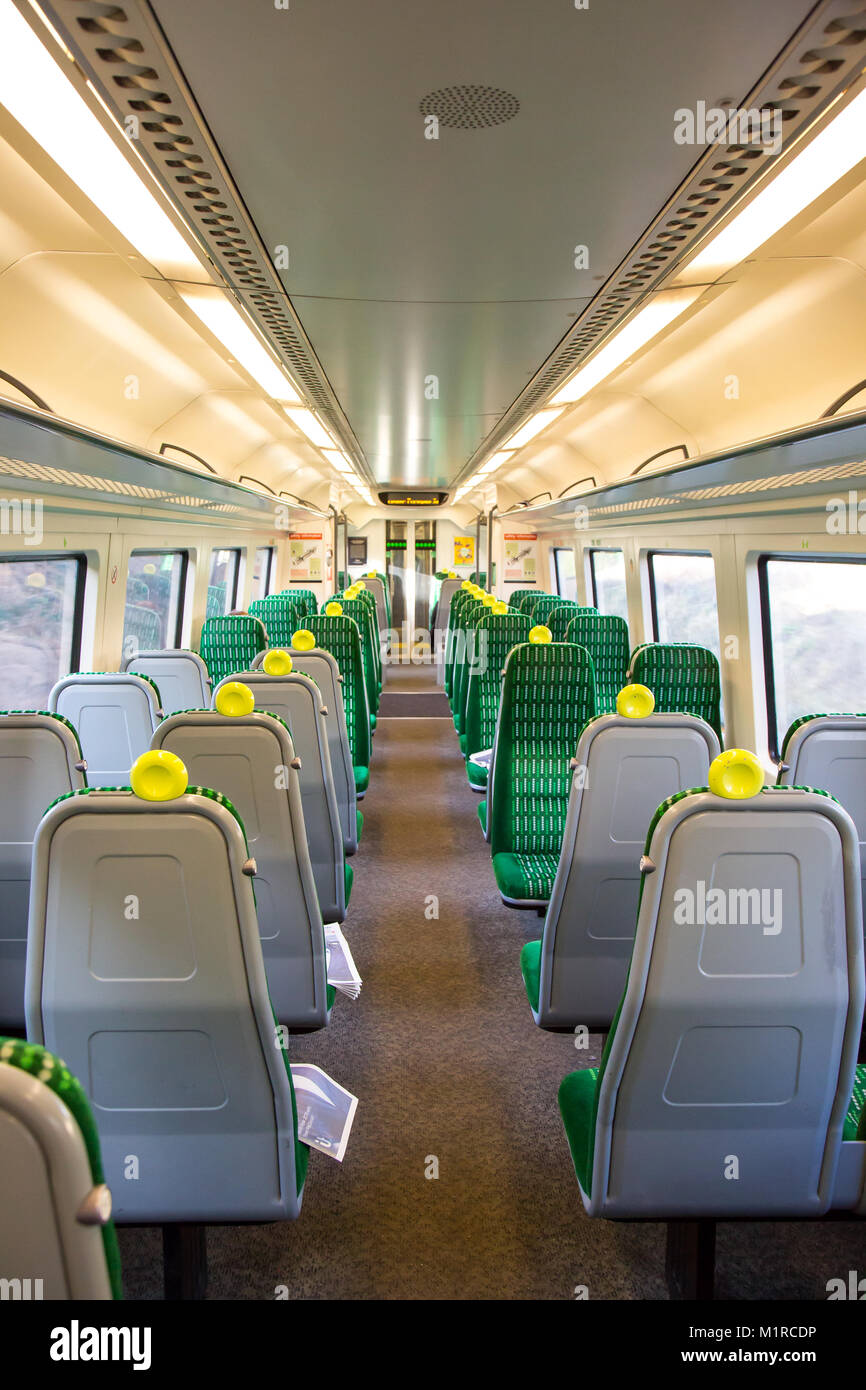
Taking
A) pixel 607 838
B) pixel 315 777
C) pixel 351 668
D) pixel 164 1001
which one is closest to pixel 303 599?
pixel 351 668

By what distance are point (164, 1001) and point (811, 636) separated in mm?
4615

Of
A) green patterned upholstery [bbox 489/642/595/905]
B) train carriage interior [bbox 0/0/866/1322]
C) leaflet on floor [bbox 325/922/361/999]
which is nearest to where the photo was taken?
train carriage interior [bbox 0/0/866/1322]

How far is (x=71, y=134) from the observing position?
6.91 feet

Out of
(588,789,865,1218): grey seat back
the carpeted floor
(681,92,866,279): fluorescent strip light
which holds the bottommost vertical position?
the carpeted floor

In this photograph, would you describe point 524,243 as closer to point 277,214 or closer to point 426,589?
point 277,214

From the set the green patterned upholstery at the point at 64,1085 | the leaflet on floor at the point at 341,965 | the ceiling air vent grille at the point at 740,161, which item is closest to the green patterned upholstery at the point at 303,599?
the leaflet on floor at the point at 341,965

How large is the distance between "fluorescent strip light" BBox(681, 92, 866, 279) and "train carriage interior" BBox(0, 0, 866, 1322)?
2 cm

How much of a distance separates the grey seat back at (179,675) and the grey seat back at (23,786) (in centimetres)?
300

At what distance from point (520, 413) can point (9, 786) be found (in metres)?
4.60

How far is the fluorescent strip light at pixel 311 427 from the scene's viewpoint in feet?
22.4

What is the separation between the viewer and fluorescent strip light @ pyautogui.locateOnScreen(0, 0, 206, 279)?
170cm

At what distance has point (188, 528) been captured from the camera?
830cm

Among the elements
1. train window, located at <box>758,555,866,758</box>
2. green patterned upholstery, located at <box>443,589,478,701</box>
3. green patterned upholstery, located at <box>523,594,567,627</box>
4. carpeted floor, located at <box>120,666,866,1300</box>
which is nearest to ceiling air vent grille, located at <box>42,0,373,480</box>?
carpeted floor, located at <box>120,666,866,1300</box>

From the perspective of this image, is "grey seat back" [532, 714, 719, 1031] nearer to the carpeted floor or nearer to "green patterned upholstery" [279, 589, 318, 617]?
the carpeted floor
